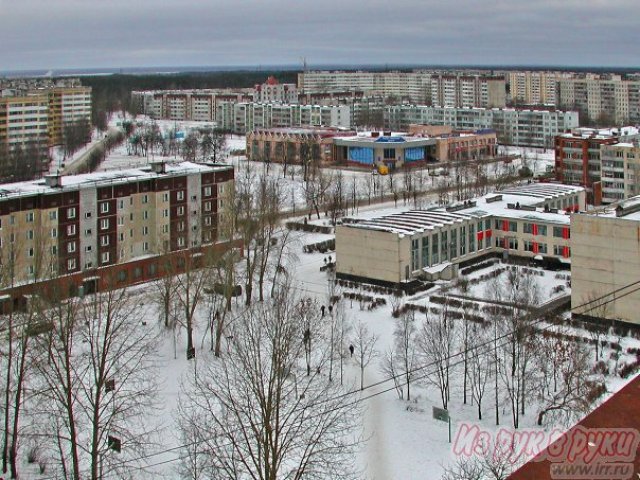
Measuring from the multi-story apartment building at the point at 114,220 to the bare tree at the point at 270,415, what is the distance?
353cm

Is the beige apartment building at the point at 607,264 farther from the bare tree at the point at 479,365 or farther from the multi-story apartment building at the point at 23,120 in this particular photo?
the multi-story apartment building at the point at 23,120

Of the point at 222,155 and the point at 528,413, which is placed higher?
the point at 222,155

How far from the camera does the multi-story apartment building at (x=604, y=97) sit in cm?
5559

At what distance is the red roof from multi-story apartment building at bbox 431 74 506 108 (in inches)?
2076

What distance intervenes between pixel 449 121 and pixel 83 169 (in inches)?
900

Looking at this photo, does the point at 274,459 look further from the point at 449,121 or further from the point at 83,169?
the point at 449,121

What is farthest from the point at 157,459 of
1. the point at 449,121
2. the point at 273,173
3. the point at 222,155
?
the point at 449,121

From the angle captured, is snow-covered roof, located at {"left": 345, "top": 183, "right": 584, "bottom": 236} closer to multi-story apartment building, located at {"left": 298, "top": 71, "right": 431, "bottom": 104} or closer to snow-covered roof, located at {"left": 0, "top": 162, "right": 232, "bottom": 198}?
snow-covered roof, located at {"left": 0, "top": 162, "right": 232, "bottom": 198}

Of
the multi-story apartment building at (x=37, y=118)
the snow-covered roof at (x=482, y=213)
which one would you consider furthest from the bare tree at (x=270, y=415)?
the multi-story apartment building at (x=37, y=118)

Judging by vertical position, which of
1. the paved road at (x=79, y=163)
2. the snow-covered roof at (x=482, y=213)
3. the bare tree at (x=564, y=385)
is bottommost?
the bare tree at (x=564, y=385)

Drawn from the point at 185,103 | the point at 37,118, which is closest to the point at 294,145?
the point at 37,118

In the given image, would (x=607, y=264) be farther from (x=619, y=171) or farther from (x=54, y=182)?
(x=619, y=171)

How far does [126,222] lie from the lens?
17531 millimetres

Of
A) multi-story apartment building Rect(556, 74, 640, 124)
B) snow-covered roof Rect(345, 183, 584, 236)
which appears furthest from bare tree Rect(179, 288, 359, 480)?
multi-story apartment building Rect(556, 74, 640, 124)
